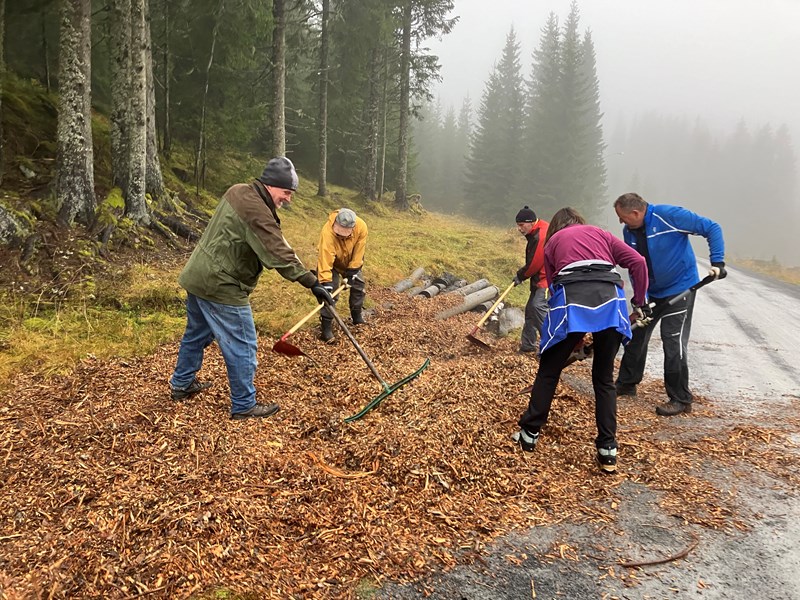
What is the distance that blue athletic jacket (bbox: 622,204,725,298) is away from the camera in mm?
5121

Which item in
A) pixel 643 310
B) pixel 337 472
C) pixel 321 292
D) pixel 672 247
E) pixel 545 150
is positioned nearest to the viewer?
pixel 337 472

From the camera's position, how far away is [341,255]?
6.95m

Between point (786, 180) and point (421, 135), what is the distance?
243ft

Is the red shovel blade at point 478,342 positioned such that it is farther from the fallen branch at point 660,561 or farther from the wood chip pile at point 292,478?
the fallen branch at point 660,561

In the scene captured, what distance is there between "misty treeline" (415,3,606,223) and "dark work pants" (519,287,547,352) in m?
30.0

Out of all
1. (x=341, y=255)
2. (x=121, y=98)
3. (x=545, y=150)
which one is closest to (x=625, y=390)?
(x=341, y=255)

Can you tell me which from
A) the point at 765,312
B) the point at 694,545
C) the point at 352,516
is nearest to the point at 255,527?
the point at 352,516

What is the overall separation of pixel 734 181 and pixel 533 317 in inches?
4257

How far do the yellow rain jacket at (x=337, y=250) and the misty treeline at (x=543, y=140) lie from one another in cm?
3072

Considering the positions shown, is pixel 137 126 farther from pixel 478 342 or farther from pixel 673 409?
pixel 673 409

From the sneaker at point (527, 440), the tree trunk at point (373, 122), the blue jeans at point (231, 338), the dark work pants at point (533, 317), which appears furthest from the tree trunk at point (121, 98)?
the tree trunk at point (373, 122)

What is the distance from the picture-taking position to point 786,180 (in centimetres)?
8681

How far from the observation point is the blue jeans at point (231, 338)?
4.04 metres

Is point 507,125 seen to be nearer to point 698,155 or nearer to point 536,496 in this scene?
point 536,496
